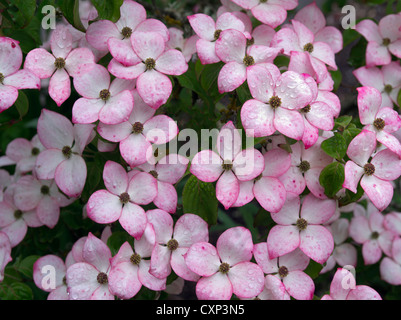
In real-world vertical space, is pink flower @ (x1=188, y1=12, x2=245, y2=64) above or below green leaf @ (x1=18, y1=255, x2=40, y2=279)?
above

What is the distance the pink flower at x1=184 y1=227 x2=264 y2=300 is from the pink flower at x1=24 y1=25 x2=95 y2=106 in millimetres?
387

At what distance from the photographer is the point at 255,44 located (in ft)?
3.02

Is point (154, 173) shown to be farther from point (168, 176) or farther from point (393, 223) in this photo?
point (393, 223)

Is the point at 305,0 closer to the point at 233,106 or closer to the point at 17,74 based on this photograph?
the point at 233,106

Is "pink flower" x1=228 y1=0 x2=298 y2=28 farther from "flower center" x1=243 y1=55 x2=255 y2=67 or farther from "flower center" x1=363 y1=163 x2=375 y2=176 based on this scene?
"flower center" x1=363 y1=163 x2=375 y2=176

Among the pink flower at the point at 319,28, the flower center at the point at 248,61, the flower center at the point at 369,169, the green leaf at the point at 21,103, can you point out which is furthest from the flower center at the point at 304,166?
the green leaf at the point at 21,103

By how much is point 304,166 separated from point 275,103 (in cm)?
14

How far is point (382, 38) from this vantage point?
40.4 inches

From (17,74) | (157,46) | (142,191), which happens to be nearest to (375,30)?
(157,46)

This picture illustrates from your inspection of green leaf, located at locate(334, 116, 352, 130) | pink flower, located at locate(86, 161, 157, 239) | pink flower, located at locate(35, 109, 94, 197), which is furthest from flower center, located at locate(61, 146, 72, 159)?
green leaf, located at locate(334, 116, 352, 130)

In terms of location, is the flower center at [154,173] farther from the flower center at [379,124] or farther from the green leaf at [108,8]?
the flower center at [379,124]

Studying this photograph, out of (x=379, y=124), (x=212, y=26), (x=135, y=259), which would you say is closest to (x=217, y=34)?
(x=212, y=26)

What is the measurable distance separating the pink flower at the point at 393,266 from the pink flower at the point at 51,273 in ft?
2.48

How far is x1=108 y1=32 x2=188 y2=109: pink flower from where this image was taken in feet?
2.56
